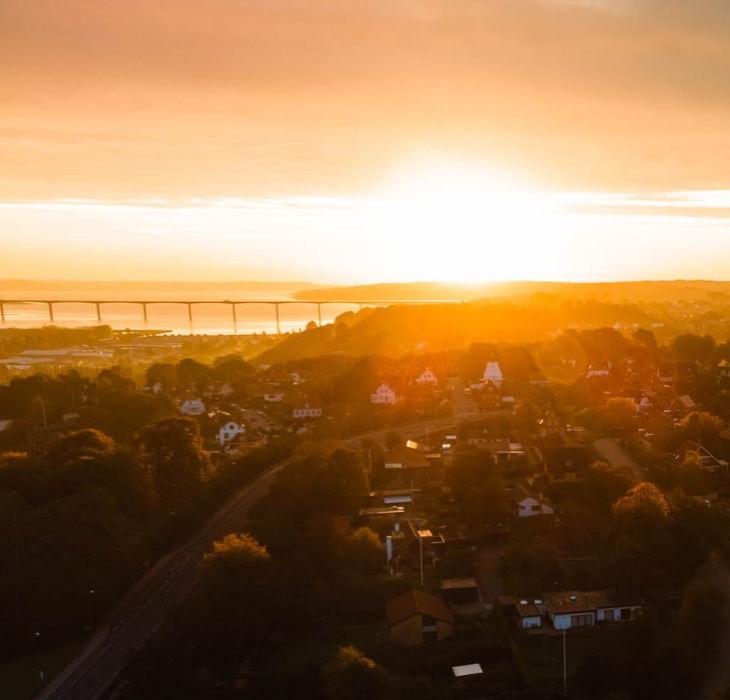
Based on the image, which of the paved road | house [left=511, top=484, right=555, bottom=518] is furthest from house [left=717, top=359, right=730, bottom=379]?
house [left=511, top=484, right=555, bottom=518]

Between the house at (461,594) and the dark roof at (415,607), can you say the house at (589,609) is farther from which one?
the dark roof at (415,607)

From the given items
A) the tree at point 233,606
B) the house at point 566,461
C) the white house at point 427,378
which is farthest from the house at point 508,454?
the white house at point 427,378

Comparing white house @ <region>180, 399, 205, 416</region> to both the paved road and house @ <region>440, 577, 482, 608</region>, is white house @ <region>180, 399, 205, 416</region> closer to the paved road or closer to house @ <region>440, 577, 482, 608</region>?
the paved road

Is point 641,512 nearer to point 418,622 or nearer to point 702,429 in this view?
point 418,622

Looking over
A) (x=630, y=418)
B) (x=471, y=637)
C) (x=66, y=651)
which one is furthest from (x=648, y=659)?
(x=630, y=418)

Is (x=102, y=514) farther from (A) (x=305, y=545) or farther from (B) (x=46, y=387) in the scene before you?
(B) (x=46, y=387)
